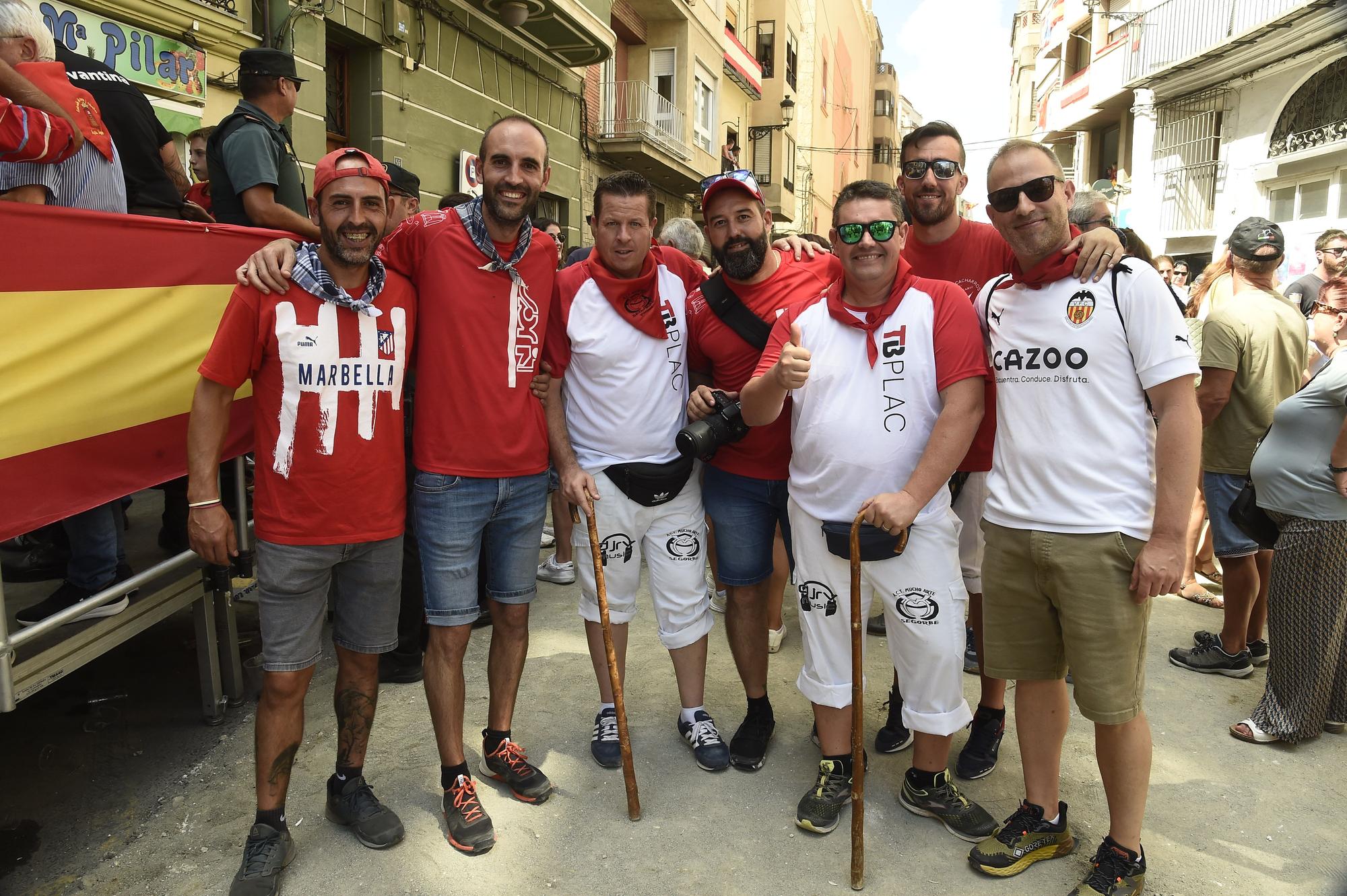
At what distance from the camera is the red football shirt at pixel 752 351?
3314 mm

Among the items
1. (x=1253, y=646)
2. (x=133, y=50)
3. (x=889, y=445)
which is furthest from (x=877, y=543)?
(x=133, y=50)

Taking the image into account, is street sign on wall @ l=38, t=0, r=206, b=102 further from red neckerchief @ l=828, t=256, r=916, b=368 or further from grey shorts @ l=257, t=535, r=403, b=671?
red neckerchief @ l=828, t=256, r=916, b=368

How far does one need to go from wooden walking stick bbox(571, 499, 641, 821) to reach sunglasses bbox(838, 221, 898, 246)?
135 centimetres

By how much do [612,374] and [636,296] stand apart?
32 centimetres

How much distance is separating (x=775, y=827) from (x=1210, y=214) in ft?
62.3

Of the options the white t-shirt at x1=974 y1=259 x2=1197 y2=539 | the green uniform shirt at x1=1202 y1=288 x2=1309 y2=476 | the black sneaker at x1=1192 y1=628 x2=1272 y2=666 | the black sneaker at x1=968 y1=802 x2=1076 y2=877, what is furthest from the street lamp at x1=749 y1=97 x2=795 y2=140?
the black sneaker at x1=968 y1=802 x2=1076 y2=877

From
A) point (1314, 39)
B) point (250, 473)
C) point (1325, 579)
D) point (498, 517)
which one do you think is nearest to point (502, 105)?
point (250, 473)

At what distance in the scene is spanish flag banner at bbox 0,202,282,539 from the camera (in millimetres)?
2502

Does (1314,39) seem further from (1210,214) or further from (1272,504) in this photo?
(1272,504)

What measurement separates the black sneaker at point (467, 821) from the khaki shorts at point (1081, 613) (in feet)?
6.14

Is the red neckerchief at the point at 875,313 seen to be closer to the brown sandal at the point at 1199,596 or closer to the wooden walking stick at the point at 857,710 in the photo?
the wooden walking stick at the point at 857,710

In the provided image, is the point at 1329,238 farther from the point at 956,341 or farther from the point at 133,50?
the point at 133,50

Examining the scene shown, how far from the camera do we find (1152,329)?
245 cm

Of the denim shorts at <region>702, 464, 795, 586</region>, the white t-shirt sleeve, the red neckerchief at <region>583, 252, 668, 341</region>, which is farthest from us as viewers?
the denim shorts at <region>702, 464, 795, 586</region>
